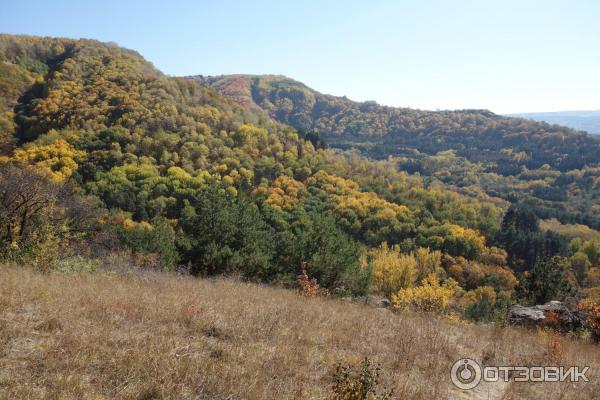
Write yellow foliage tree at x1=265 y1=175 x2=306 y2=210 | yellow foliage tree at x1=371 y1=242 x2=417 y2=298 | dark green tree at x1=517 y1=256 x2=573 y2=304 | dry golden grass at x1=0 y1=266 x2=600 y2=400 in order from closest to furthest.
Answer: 1. dry golden grass at x1=0 y1=266 x2=600 y2=400
2. dark green tree at x1=517 y1=256 x2=573 y2=304
3. yellow foliage tree at x1=371 y1=242 x2=417 y2=298
4. yellow foliage tree at x1=265 y1=175 x2=306 y2=210

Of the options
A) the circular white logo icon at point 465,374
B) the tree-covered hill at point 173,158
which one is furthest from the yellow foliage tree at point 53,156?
the circular white logo icon at point 465,374

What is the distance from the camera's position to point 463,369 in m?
6.83

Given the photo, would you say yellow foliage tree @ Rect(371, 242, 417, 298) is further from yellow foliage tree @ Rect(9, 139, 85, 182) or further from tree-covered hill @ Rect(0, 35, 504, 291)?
yellow foliage tree @ Rect(9, 139, 85, 182)

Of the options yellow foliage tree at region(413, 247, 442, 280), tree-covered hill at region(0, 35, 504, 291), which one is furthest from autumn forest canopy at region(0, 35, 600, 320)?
tree-covered hill at region(0, 35, 504, 291)

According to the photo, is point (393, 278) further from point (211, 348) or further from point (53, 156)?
point (53, 156)

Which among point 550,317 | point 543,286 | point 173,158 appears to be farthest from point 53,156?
point 550,317

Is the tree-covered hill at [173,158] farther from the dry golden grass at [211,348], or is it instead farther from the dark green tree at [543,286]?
the dark green tree at [543,286]

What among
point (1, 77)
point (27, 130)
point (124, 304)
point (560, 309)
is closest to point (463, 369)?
point (124, 304)
